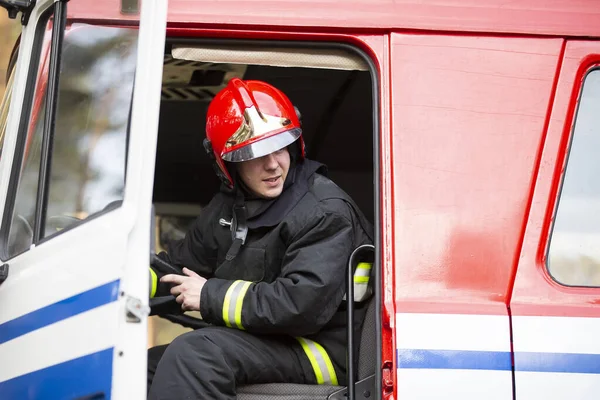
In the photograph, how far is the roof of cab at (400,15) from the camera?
2.44 meters

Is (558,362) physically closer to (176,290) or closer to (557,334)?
(557,334)

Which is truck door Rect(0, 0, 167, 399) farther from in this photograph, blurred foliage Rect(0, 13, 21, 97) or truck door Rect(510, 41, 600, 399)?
blurred foliage Rect(0, 13, 21, 97)

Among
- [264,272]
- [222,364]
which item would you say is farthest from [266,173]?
[222,364]

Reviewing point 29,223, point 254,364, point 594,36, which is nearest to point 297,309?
point 254,364

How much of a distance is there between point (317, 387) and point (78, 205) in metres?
0.91

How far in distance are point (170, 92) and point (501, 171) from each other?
5.97ft

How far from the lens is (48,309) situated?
7.09 ft

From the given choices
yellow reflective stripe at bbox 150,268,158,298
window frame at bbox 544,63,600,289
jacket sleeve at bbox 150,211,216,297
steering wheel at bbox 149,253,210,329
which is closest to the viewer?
window frame at bbox 544,63,600,289

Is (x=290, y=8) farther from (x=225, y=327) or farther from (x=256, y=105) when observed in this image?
(x=225, y=327)

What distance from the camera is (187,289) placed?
266 cm

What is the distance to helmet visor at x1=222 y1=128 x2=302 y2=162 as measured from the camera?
2.63 metres

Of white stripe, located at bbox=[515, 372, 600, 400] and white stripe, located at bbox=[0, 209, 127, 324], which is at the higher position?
white stripe, located at bbox=[0, 209, 127, 324]

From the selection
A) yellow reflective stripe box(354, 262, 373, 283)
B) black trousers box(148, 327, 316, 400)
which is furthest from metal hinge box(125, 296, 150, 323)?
yellow reflective stripe box(354, 262, 373, 283)

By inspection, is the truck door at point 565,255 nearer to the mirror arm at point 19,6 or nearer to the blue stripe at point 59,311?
the blue stripe at point 59,311
